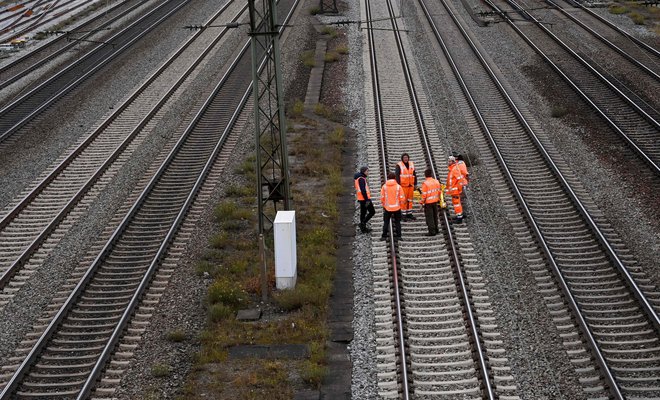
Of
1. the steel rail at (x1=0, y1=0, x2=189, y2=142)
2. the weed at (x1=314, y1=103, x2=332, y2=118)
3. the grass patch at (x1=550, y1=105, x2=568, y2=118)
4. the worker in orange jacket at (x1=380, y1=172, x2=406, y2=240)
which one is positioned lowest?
the steel rail at (x1=0, y1=0, x2=189, y2=142)

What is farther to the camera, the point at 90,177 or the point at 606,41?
the point at 606,41

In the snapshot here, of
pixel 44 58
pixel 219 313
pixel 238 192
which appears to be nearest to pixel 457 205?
pixel 238 192

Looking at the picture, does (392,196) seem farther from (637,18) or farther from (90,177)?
(637,18)

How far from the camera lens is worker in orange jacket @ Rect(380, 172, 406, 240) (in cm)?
1673

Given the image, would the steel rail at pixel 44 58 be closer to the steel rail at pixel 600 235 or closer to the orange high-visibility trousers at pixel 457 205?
the steel rail at pixel 600 235

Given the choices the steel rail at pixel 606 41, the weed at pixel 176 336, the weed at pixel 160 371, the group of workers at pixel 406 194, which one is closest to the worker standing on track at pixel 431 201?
the group of workers at pixel 406 194

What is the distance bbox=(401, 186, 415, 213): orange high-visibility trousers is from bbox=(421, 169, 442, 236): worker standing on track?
840 millimetres

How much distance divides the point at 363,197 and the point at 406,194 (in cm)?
116

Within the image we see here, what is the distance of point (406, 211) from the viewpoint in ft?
59.7

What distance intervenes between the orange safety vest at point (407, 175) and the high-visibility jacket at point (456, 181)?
76 cm

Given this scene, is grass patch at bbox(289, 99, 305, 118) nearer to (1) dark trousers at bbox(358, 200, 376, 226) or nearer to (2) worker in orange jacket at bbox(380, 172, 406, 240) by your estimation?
(1) dark trousers at bbox(358, 200, 376, 226)

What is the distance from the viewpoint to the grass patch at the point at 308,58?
107 feet

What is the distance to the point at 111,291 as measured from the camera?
50.0 ft

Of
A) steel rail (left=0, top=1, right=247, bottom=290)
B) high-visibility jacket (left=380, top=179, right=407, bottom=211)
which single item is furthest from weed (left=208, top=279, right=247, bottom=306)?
steel rail (left=0, top=1, right=247, bottom=290)
